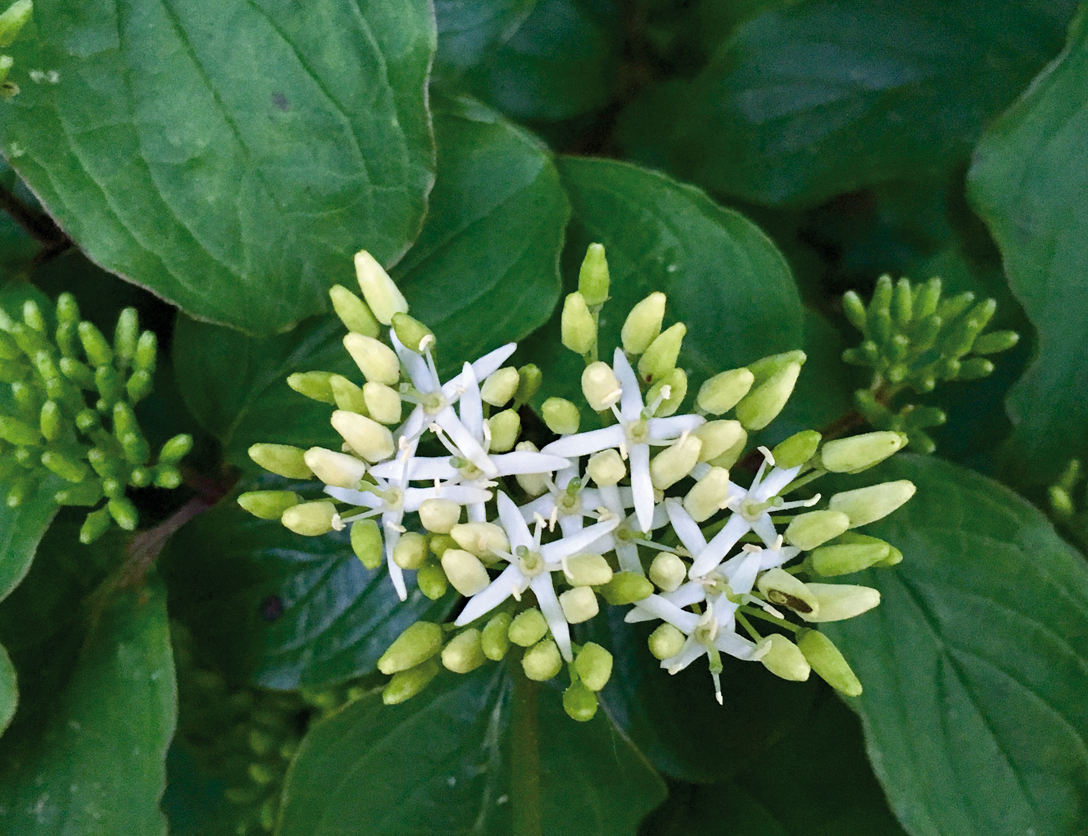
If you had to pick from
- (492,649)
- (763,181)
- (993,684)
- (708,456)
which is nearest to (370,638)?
(492,649)

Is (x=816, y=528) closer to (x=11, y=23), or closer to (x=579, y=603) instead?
(x=579, y=603)

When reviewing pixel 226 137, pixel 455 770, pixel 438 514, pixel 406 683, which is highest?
pixel 226 137

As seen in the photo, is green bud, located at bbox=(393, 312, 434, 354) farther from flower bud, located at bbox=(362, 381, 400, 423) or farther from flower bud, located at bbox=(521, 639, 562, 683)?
flower bud, located at bbox=(521, 639, 562, 683)

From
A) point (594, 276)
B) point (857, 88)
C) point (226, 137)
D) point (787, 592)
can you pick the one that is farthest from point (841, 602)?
point (857, 88)

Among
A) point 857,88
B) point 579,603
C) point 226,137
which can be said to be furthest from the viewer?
point 857,88

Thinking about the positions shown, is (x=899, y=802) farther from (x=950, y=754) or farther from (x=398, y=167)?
(x=398, y=167)
